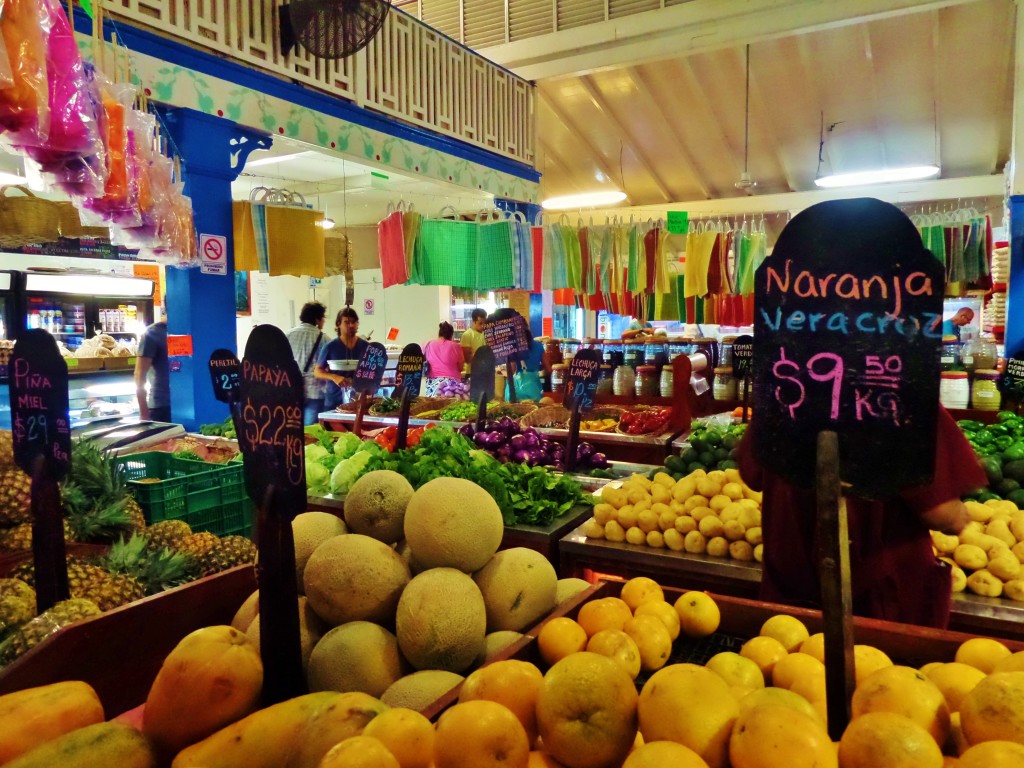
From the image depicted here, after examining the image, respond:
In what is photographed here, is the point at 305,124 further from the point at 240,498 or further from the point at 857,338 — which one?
the point at 857,338

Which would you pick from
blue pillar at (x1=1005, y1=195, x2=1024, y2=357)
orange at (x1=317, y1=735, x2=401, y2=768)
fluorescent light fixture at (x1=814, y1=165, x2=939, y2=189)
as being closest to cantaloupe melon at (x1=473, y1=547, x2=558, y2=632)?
orange at (x1=317, y1=735, x2=401, y2=768)

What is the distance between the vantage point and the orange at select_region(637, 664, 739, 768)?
0.96m

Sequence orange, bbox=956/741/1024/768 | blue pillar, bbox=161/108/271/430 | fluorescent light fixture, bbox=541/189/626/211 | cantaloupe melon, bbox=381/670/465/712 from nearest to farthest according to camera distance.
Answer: orange, bbox=956/741/1024/768, cantaloupe melon, bbox=381/670/465/712, blue pillar, bbox=161/108/271/430, fluorescent light fixture, bbox=541/189/626/211

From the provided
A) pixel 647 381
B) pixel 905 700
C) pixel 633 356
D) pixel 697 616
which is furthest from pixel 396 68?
pixel 905 700

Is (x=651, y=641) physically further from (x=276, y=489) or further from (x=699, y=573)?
(x=699, y=573)

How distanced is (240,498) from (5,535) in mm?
807

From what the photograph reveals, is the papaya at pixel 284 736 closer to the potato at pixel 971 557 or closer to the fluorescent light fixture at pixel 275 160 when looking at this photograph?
the potato at pixel 971 557

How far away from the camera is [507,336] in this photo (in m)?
5.02

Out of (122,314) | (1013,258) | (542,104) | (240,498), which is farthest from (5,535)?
(542,104)

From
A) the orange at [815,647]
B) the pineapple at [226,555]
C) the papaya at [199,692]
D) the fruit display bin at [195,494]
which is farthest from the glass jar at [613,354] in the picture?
the papaya at [199,692]

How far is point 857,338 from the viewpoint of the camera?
1.06m

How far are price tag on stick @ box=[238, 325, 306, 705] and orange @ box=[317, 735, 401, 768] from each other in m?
0.38

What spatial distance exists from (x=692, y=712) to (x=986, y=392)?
496cm

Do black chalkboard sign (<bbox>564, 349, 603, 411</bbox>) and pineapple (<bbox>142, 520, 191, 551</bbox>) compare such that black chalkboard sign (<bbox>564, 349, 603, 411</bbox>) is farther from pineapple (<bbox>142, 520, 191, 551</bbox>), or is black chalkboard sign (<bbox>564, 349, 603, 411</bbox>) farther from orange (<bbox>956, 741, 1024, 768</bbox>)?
orange (<bbox>956, 741, 1024, 768</bbox>)
